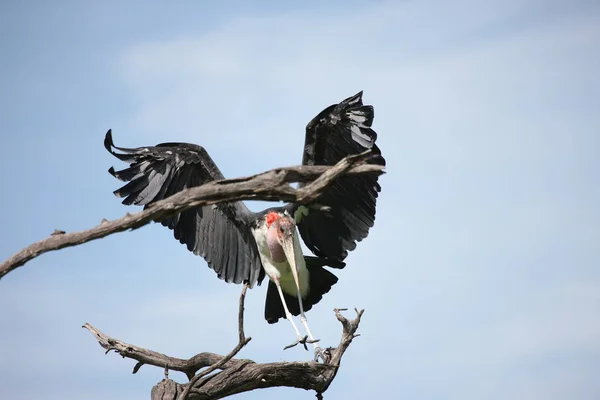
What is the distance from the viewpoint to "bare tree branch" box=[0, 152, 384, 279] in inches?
272

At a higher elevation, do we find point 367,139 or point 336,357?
point 367,139

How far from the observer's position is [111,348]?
31.5 feet

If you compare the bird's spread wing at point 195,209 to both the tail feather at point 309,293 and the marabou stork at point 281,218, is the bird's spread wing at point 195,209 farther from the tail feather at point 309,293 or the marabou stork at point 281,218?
→ the tail feather at point 309,293

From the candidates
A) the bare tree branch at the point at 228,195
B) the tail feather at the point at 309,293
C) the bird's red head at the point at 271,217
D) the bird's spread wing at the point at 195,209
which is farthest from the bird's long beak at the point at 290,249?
the bare tree branch at the point at 228,195

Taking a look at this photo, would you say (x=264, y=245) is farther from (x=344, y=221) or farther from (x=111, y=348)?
(x=111, y=348)

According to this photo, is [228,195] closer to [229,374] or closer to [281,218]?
[229,374]

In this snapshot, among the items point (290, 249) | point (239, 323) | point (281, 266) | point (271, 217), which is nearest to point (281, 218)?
point (271, 217)

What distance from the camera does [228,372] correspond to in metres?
9.18

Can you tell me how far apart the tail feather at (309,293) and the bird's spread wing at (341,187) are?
9.1 inches

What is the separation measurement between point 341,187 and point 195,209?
1936 mm

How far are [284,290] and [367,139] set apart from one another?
247cm

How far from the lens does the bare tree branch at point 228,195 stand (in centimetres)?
691

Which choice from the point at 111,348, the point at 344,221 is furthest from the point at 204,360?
the point at 344,221

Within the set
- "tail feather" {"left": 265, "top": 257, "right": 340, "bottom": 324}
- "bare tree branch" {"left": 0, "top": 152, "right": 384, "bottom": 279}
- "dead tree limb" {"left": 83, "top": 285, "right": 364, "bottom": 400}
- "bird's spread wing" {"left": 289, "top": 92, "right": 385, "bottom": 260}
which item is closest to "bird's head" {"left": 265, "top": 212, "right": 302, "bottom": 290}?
"bird's spread wing" {"left": 289, "top": 92, "right": 385, "bottom": 260}
